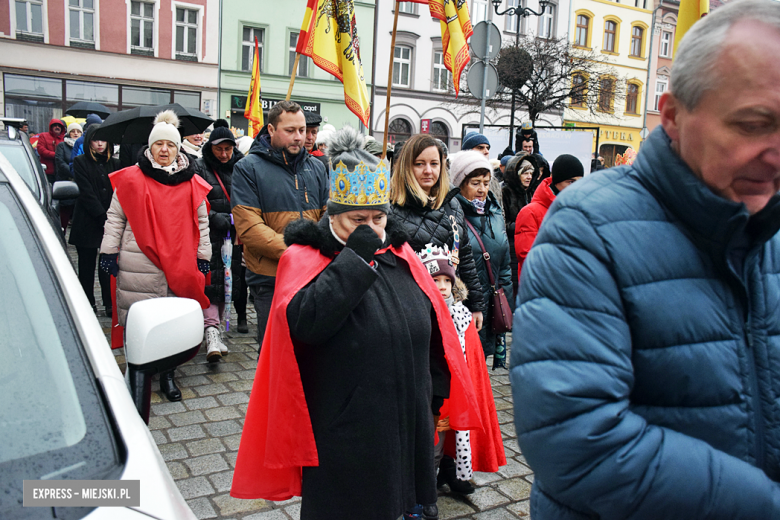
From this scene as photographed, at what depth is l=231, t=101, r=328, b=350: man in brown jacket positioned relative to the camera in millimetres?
4570

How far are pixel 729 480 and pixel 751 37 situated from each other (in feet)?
2.60

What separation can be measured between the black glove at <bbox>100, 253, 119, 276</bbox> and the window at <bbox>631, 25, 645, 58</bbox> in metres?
41.9

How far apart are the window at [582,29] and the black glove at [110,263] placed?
126ft

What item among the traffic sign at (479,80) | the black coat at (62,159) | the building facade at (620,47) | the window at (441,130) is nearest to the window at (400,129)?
the window at (441,130)

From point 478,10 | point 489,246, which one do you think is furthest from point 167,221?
point 478,10

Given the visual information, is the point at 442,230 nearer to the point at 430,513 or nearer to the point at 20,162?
the point at 430,513

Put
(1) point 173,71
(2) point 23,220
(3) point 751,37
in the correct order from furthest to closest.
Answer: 1. (1) point 173,71
2. (2) point 23,220
3. (3) point 751,37

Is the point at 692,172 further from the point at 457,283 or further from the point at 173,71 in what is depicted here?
the point at 173,71

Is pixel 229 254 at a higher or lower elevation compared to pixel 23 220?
lower

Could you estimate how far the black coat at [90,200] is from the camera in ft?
23.9

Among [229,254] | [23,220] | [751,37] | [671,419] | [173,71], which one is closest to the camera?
[751,37]

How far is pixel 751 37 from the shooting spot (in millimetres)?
1168

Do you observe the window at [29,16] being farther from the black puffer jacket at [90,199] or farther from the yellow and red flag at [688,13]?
the yellow and red flag at [688,13]

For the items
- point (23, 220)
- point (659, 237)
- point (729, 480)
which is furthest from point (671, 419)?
point (23, 220)
